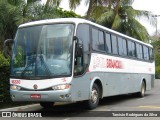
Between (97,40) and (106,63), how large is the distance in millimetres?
1195

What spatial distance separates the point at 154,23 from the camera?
28938 mm

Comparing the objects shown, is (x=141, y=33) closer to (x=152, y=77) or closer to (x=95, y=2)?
(x=95, y=2)

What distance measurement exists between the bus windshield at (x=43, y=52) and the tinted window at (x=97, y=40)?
5.20 ft

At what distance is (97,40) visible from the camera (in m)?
13.5

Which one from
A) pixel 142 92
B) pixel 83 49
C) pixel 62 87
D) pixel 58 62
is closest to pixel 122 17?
pixel 142 92

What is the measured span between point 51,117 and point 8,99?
12.0 ft

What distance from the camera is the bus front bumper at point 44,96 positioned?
11.0 meters

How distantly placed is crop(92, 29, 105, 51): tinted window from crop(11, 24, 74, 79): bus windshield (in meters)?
1.58

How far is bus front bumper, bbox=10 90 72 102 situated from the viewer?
11.0 metres

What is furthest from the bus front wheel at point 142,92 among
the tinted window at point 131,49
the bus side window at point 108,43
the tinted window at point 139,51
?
the bus side window at point 108,43

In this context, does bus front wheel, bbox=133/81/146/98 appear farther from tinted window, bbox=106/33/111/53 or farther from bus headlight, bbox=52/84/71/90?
bus headlight, bbox=52/84/71/90

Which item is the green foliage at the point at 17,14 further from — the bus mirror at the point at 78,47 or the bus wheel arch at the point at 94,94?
the bus mirror at the point at 78,47

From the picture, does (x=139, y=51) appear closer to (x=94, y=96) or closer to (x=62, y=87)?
(x=94, y=96)

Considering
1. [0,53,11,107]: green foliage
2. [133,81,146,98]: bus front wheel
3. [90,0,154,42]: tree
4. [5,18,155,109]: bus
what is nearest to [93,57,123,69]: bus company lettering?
→ [5,18,155,109]: bus
